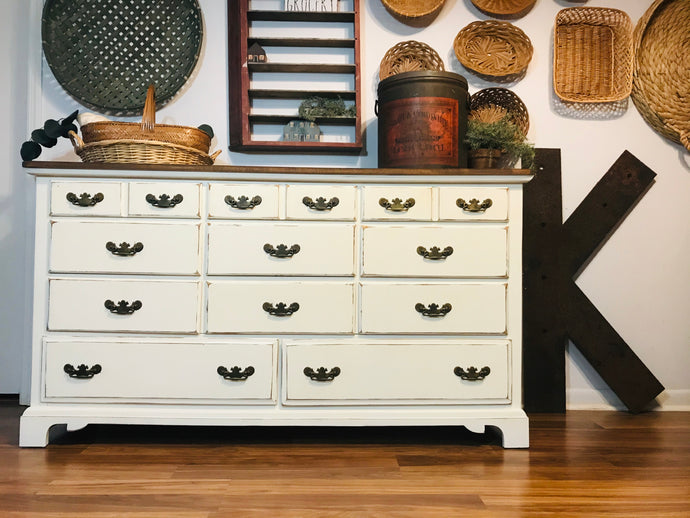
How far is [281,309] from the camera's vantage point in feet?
6.72

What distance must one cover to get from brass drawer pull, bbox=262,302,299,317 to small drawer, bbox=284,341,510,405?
129 millimetres

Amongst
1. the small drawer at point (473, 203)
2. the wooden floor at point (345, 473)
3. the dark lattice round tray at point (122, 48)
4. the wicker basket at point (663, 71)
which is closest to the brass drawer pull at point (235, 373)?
the wooden floor at point (345, 473)

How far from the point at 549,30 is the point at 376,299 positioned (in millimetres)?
1661

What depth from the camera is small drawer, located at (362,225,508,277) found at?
2080mm

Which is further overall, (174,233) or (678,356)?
(678,356)

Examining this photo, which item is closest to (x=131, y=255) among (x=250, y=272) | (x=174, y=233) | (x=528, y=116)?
(x=174, y=233)

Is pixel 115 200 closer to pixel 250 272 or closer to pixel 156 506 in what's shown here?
pixel 250 272

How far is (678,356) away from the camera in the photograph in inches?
107

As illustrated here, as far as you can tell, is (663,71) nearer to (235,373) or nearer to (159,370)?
(235,373)

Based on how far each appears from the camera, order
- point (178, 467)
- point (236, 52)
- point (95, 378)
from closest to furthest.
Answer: point (178, 467)
point (95, 378)
point (236, 52)

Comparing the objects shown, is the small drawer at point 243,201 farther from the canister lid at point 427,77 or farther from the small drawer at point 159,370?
the canister lid at point 427,77

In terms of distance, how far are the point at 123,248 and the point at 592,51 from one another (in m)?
2.32

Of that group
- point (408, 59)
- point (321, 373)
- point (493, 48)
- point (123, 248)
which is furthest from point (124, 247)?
point (493, 48)

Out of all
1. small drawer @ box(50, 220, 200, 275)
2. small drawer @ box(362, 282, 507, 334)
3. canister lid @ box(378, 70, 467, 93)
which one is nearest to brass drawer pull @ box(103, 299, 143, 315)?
small drawer @ box(50, 220, 200, 275)
